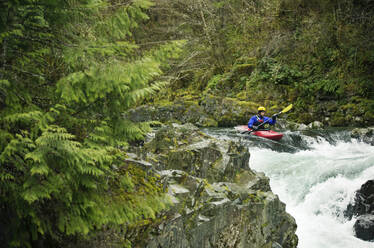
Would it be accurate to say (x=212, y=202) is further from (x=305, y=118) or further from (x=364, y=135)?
(x=305, y=118)

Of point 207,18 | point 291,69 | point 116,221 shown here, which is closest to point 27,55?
point 116,221

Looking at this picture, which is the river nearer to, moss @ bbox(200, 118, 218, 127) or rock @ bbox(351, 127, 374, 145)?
rock @ bbox(351, 127, 374, 145)

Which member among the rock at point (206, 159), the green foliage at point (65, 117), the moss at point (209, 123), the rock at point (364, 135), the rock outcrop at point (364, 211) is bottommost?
the moss at point (209, 123)

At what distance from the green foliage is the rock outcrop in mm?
4863

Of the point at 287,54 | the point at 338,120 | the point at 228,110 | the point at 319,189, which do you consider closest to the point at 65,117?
the point at 319,189

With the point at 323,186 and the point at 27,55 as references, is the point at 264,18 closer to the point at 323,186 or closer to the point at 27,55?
the point at 323,186

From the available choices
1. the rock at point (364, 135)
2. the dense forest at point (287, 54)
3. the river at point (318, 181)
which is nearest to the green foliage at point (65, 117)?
the river at point (318, 181)

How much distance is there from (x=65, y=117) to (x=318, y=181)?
259 inches

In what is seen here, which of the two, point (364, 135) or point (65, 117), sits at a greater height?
point (65, 117)

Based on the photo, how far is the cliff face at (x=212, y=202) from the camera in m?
3.31

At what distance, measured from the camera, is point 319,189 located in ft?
22.9

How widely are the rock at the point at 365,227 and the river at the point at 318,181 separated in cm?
13

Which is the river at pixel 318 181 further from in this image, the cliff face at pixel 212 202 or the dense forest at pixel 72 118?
the dense forest at pixel 72 118

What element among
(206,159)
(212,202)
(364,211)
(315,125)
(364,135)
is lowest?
(315,125)
